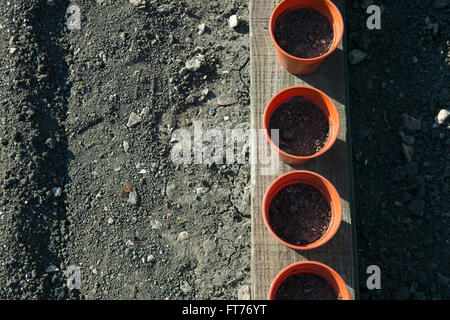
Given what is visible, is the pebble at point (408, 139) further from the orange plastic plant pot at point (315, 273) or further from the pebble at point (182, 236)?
the pebble at point (182, 236)

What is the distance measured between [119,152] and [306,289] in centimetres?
109

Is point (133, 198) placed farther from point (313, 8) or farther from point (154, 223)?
point (313, 8)

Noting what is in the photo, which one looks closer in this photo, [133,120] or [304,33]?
[304,33]

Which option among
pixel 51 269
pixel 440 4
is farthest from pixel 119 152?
pixel 440 4

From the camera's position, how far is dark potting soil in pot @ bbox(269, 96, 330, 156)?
1670 millimetres

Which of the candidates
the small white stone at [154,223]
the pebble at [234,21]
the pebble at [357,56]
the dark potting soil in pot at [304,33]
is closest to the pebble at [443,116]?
the pebble at [357,56]

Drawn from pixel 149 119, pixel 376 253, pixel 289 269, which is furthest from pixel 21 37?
pixel 376 253

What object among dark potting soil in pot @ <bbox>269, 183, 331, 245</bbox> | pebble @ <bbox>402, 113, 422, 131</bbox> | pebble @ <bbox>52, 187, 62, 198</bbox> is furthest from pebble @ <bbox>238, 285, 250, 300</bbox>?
pebble @ <bbox>402, 113, 422, 131</bbox>

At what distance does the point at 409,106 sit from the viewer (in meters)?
2.07

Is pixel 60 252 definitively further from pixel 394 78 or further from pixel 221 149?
pixel 394 78

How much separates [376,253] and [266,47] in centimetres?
107

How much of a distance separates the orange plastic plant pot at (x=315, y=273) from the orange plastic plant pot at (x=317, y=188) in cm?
8

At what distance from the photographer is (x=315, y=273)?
1623mm

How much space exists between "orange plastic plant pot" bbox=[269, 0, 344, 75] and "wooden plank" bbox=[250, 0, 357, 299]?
5cm
